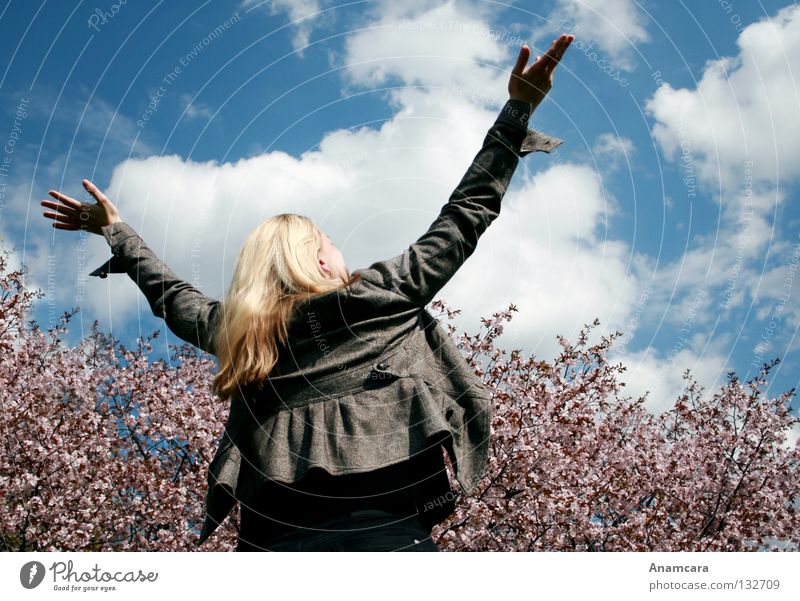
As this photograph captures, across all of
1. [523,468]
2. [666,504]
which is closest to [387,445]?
[523,468]

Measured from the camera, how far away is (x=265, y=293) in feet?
9.17

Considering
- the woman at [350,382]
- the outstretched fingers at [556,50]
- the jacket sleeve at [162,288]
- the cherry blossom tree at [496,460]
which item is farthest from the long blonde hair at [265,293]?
the cherry blossom tree at [496,460]

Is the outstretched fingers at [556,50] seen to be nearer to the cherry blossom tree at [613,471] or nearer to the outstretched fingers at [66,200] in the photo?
the outstretched fingers at [66,200]

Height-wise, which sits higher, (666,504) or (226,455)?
(666,504)

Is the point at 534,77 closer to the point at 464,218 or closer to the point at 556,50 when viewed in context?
the point at 556,50

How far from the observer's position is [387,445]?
2488mm

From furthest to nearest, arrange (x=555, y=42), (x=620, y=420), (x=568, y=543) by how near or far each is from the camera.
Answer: (x=620, y=420), (x=568, y=543), (x=555, y=42)

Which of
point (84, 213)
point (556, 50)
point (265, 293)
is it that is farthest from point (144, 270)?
point (556, 50)

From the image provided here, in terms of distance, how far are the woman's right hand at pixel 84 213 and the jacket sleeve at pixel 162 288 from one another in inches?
3.2

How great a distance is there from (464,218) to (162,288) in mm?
1514

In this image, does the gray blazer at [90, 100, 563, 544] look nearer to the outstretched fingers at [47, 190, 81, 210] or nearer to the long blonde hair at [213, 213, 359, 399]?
the long blonde hair at [213, 213, 359, 399]

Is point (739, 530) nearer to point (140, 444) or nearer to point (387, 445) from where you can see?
point (140, 444)

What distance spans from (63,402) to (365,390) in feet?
36.1

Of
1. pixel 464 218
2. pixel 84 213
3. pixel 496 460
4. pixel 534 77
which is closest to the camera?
pixel 464 218
